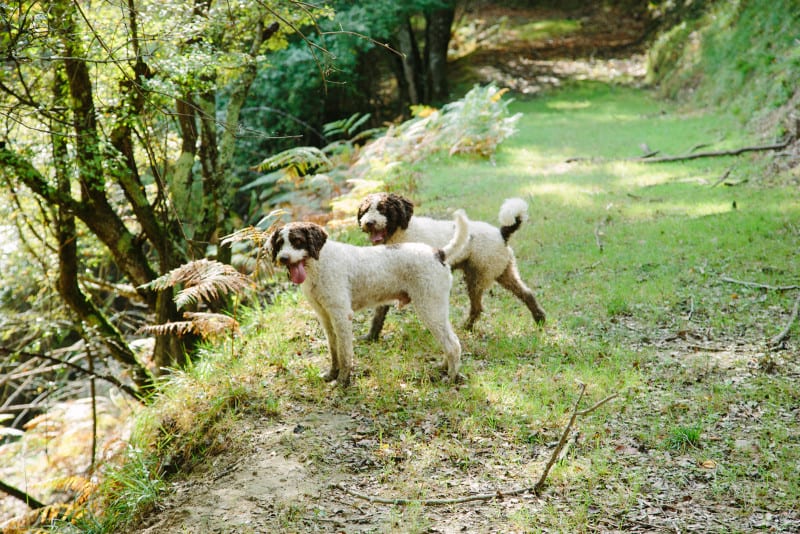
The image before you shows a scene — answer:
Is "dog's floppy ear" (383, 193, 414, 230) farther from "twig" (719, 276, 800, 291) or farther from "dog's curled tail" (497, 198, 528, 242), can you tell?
"twig" (719, 276, 800, 291)

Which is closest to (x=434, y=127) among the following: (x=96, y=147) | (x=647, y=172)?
(x=647, y=172)

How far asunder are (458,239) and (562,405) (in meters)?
1.53

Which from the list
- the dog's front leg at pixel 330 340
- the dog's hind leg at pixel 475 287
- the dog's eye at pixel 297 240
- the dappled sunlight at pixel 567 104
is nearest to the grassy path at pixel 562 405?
the dog's front leg at pixel 330 340

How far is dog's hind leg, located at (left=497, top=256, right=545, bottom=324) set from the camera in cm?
624

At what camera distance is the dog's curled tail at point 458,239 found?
5.13 m

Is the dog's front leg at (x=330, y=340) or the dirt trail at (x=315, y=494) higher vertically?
the dog's front leg at (x=330, y=340)

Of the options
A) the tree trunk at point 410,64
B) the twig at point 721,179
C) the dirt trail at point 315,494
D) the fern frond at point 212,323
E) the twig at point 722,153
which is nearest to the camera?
the dirt trail at point 315,494

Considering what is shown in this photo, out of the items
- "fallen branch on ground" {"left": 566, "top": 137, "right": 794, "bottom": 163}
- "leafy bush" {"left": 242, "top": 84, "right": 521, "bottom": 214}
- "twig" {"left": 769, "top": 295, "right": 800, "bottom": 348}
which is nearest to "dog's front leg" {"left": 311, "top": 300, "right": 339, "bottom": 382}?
"twig" {"left": 769, "top": 295, "right": 800, "bottom": 348}

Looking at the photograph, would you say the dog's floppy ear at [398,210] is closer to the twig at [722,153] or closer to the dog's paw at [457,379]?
the dog's paw at [457,379]

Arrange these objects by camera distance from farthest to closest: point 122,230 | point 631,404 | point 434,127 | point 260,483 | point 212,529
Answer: point 434,127 → point 122,230 → point 631,404 → point 260,483 → point 212,529

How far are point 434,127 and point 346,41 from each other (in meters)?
3.07

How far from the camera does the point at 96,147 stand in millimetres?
6391

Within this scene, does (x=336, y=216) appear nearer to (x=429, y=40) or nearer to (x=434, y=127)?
(x=434, y=127)

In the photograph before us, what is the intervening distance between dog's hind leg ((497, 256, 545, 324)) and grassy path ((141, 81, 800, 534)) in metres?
0.17
